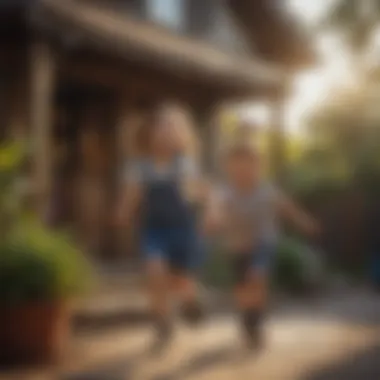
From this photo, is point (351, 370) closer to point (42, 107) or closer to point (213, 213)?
point (213, 213)

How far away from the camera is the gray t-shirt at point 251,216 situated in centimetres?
211

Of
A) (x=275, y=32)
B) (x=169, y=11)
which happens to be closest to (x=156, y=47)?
(x=169, y=11)

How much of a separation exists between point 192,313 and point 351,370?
1.08 ft

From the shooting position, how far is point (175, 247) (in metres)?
→ 2.15

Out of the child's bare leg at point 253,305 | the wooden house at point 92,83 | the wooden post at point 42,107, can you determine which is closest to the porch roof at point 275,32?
the wooden house at point 92,83

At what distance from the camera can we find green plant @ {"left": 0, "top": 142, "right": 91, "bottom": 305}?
248 cm

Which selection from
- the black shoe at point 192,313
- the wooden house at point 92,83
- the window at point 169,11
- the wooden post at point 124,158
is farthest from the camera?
the window at point 169,11

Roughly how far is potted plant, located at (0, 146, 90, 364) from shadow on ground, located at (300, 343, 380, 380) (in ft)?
1.88

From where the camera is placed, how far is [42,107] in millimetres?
3139

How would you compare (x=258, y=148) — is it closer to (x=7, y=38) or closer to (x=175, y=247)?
(x=175, y=247)

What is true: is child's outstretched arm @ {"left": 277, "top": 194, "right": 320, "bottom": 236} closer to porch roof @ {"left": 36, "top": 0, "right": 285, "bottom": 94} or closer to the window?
porch roof @ {"left": 36, "top": 0, "right": 285, "bottom": 94}

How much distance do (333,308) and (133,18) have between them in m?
1.17

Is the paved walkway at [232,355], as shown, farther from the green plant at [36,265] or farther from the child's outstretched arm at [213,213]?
the child's outstretched arm at [213,213]

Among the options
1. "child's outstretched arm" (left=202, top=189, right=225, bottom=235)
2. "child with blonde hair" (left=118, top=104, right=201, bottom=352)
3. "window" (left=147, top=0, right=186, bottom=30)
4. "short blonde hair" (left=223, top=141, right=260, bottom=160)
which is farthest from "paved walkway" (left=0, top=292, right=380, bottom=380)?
"window" (left=147, top=0, right=186, bottom=30)
